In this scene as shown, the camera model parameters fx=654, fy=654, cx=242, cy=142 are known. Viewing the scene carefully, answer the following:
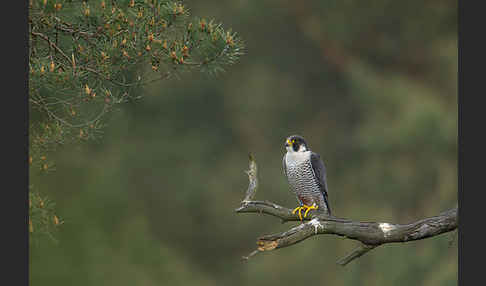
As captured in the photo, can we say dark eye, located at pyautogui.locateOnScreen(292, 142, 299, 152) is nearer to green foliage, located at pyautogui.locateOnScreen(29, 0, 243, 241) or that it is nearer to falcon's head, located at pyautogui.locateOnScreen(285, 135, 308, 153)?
falcon's head, located at pyautogui.locateOnScreen(285, 135, 308, 153)

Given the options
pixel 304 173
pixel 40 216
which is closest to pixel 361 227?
pixel 304 173

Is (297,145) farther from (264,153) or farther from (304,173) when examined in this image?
(264,153)

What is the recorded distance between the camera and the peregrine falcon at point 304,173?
3.57 m

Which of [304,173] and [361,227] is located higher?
[304,173]

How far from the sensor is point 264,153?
999 centimetres

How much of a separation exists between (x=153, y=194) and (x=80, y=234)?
4.56ft

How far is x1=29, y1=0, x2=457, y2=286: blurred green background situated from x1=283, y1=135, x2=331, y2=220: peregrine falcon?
4493mm

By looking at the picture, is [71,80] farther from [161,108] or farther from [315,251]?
[161,108]

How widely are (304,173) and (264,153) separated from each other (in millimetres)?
6393

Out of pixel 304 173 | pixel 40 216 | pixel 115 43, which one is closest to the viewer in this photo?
pixel 115 43

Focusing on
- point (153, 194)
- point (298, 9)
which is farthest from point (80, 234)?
point (298, 9)

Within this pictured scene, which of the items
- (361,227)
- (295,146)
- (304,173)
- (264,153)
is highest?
(264,153)

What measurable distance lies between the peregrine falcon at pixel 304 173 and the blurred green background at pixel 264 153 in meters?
4.49

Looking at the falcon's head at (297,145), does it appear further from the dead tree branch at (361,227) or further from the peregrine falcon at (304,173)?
the dead tree branch at (361,227)
